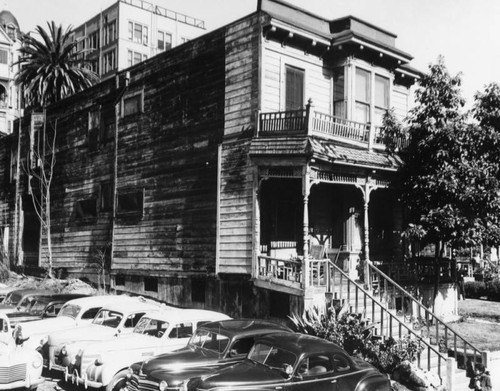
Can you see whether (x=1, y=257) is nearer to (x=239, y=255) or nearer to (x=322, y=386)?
(x=239, y=255)

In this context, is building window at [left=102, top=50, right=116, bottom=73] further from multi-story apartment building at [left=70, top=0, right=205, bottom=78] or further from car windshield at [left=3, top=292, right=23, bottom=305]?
car windshield at [left=3, top=292, right=23, bottom=305]

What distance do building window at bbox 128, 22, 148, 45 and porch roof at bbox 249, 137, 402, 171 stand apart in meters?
49.9

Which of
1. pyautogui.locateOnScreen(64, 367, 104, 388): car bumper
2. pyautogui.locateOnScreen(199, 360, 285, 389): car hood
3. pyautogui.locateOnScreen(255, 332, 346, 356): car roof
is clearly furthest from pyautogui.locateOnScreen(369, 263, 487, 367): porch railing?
pyautogui.locateOnScreen(64, 367, 104, 388): car bumper

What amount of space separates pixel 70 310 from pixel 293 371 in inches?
300

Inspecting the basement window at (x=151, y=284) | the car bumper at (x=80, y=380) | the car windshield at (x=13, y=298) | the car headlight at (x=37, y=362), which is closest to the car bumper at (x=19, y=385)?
the car headlight at (x=37, y=362)

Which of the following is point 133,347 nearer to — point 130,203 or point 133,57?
Result: point 130,203

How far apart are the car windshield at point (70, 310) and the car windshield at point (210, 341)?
15.3ft

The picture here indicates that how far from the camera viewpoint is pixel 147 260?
20.8m

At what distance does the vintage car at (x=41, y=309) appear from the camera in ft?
48.8

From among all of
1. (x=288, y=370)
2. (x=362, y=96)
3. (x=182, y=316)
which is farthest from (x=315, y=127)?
(x=288, y=370)

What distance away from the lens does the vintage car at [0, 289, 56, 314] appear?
51.4ft

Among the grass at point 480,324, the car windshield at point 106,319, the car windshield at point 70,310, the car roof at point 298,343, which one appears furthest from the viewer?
the grass at point 480,324

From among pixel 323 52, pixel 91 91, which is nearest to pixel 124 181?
pixel 91 91

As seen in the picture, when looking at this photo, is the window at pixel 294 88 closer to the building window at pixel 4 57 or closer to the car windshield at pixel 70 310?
the car windshield at pixel 70 310
